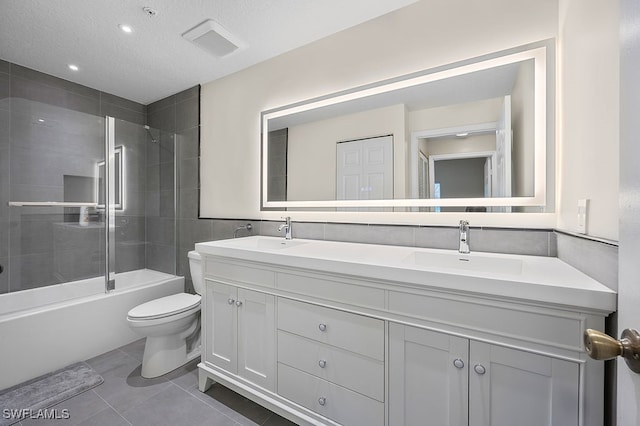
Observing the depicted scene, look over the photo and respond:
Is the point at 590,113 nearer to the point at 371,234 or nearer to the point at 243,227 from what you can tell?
the point at 371,234

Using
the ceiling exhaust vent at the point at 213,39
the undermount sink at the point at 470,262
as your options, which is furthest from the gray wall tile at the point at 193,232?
the undermount sink at the point at 470,262

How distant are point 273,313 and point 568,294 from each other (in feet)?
3.90

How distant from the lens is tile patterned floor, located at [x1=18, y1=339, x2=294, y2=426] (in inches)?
58.1

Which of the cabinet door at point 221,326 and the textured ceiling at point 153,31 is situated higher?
the textured ceiling at point 153,31

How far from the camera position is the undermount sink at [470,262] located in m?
1.22

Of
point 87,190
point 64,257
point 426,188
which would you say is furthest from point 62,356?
point 426,188

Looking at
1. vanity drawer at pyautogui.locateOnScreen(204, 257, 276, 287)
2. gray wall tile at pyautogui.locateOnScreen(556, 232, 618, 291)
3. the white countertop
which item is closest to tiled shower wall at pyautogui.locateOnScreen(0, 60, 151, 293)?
vanity drawer at pyautogui.locateOnScreen(204, 257, 276, 287)

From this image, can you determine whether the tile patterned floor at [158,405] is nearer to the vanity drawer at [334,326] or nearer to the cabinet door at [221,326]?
the cabinet door at [221,326]

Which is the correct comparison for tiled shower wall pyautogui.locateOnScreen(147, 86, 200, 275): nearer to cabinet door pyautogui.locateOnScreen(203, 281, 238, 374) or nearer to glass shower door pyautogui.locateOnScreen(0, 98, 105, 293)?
glass shower door pyautogui.locateOnScreen(0, 98, 105, 293)

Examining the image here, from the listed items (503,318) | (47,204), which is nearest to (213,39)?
(47,204)

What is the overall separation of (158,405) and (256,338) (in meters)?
0.77

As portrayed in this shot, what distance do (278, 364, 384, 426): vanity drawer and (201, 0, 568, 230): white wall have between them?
970 millimetres

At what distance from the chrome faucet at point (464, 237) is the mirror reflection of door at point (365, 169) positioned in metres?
0.45

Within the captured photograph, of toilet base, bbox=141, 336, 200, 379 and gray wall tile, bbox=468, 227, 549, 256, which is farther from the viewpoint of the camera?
toilet base, bbox=141, 336, 200, 379
